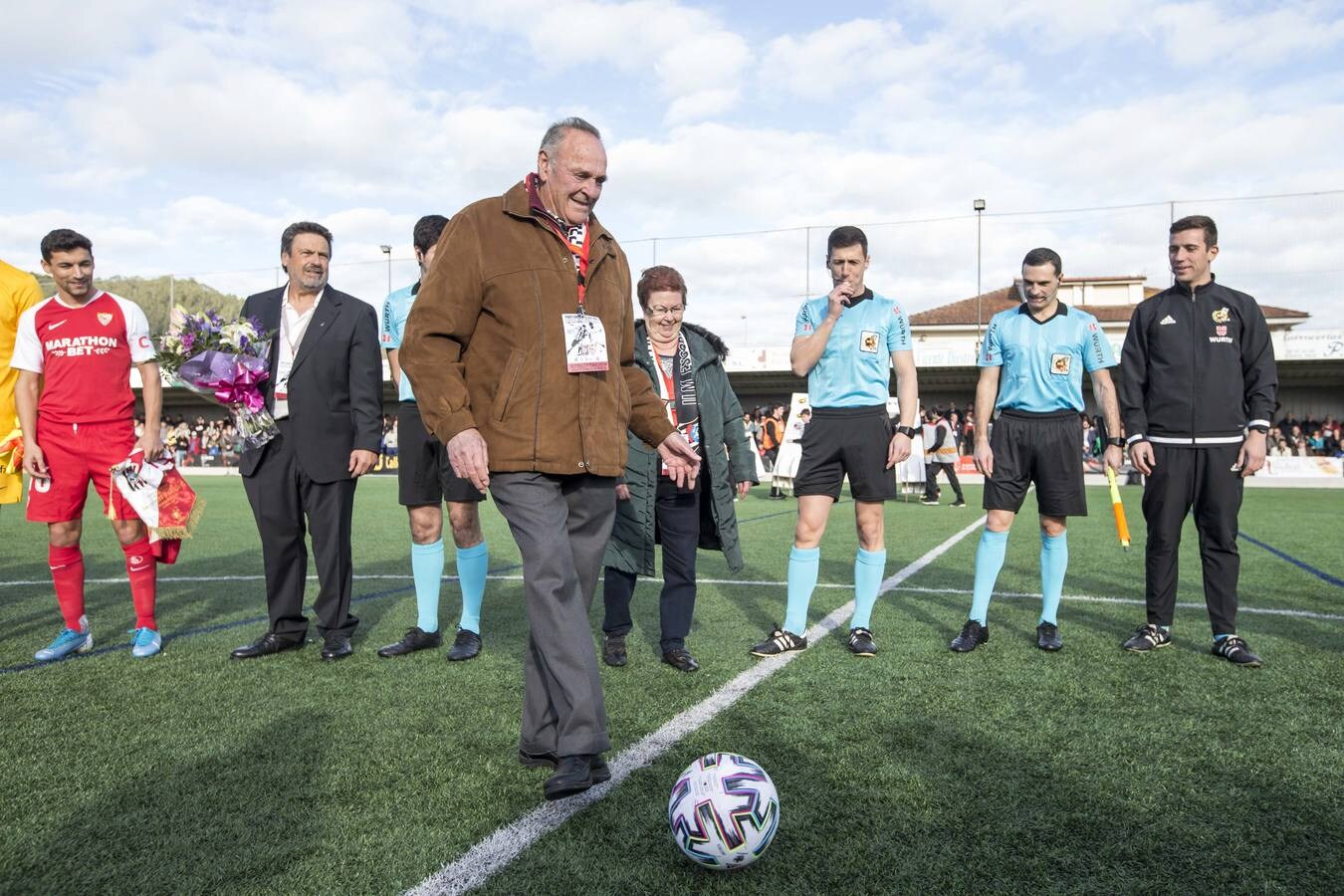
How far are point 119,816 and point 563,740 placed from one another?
50.9 inches

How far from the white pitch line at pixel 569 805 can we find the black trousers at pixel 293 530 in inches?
79.4

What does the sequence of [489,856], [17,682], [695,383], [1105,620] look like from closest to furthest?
1. [489,856]
2. [17,682]
3. [695,383]
4. [1105,620]

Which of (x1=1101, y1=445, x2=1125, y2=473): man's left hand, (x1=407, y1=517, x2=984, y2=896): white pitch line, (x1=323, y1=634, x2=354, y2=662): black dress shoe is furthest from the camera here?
(x1=1101, y1=445, x2=1125, y2=473): man's left hand

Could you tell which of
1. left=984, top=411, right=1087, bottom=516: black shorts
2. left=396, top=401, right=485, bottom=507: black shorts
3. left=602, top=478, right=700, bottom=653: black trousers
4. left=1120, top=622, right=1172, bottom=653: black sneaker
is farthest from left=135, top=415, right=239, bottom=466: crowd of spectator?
left=1120, top=622, right=1172, bottom=653: black sneaker

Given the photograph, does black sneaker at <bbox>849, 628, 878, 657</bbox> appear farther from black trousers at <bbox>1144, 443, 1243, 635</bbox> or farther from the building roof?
the building roof

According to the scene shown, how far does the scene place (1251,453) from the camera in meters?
4.77

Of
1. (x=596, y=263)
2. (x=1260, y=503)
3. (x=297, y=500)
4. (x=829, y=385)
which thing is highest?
(x=596, y=263)

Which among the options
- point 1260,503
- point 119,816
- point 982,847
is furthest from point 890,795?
point 1260,503

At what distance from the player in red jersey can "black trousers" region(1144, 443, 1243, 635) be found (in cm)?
529

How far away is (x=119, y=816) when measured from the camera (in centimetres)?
273

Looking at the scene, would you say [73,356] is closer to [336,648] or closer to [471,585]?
[336,648]

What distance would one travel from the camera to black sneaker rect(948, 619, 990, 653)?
16.1 feet

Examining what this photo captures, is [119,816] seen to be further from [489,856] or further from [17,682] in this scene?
[17,682]

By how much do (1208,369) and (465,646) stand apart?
13.5 ft
